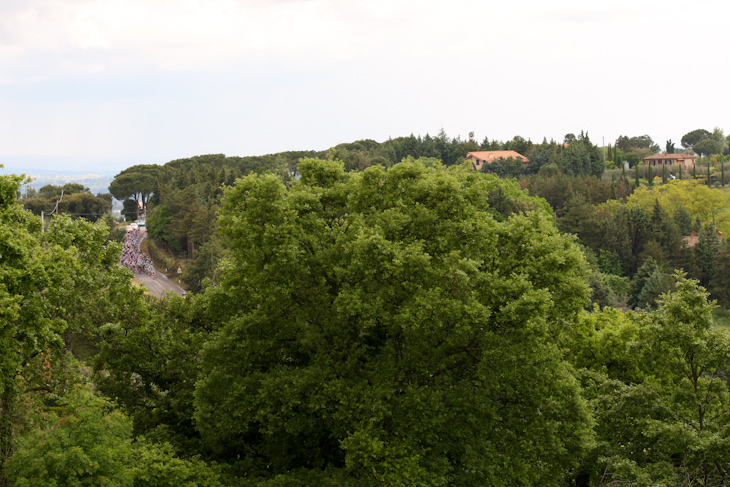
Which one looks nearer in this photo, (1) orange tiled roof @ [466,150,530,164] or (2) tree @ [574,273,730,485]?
Result: (2) tree @ [574,273,730,485]

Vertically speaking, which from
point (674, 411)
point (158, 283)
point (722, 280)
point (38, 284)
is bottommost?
point (722, 280)

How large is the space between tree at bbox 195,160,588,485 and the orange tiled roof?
467 ft

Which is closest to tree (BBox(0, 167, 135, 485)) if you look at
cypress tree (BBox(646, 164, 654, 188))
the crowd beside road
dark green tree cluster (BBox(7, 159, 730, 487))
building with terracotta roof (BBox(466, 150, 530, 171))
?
dark green tree cluster (BBox(7, 159, 730, 487))

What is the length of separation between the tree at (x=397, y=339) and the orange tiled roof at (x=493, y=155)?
467 ft

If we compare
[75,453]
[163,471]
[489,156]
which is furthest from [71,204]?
[75,453]

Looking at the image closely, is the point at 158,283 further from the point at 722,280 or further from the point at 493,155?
the point at 493,155

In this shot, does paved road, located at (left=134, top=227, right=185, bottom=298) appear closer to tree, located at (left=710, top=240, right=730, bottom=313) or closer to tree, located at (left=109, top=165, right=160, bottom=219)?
tree, located at (left=109, top=165, right=160, bottom=219)

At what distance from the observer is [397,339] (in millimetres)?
18562

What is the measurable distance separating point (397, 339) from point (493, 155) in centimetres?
15248

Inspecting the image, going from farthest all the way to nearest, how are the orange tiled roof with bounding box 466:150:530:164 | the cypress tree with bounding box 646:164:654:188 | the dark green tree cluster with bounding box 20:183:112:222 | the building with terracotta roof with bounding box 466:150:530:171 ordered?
the orange tiled roof with bounding box 466:150:530:164
the building with terracotta roof with bounding box 466:150:530:171
the cypress tree with bounding box 646:164:654:188
the dark green tree cluster with bounding box 20:183:112:222

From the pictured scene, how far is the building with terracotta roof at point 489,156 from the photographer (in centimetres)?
15950

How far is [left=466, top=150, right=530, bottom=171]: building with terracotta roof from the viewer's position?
159500 mm

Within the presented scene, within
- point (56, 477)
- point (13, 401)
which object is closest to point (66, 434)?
point (56, 477)

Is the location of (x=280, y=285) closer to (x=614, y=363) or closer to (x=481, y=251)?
(x=481, y=251)
